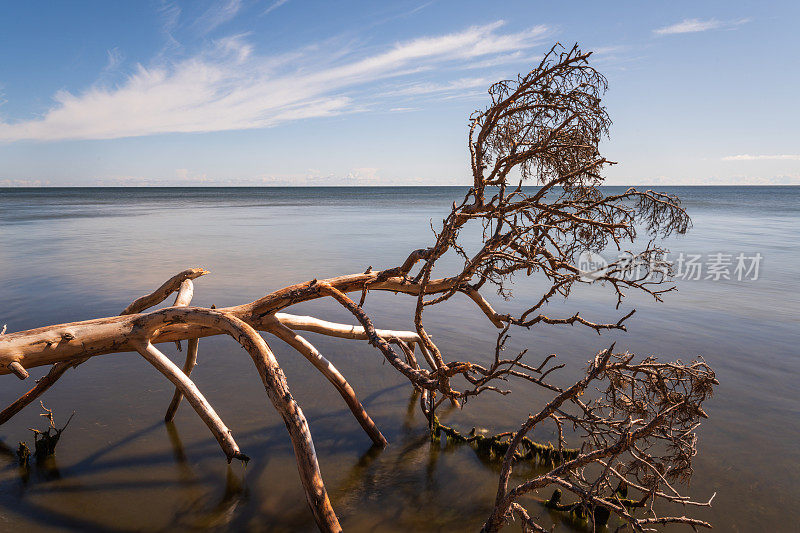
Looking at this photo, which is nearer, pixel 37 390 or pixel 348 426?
pixel 37 390

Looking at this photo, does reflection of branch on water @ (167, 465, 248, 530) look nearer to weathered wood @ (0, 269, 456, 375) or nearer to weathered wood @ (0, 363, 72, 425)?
weathered wood @ (0, 269, 456, 375)

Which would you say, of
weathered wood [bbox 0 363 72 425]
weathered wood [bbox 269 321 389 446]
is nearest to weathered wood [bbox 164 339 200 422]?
weathered wood [bbox 0 363 72 425]

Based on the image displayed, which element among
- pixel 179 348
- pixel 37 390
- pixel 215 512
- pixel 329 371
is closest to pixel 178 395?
pixel 179 348

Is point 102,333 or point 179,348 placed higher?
point 102,333

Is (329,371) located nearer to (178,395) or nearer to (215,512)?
(215,512)

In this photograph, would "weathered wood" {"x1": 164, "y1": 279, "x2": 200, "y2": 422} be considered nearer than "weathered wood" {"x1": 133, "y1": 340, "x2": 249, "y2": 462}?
No

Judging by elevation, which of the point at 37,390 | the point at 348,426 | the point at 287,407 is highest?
the point at 287,407

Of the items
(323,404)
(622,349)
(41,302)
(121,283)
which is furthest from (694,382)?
(121,283)

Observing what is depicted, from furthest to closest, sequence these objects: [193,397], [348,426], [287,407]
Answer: [348,426]
[193,397]
[287,407]

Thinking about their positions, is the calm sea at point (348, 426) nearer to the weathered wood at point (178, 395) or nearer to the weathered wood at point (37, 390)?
the weathered wood at point (178, 395)

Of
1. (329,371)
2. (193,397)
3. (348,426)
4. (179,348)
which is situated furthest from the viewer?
(348,426)

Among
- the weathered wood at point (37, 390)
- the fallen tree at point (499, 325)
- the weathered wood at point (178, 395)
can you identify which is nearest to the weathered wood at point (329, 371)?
the fallen tree at point (499, 325)

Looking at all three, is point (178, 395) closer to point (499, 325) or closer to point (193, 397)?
point (193, 397)

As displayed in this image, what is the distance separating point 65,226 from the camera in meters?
27.9
